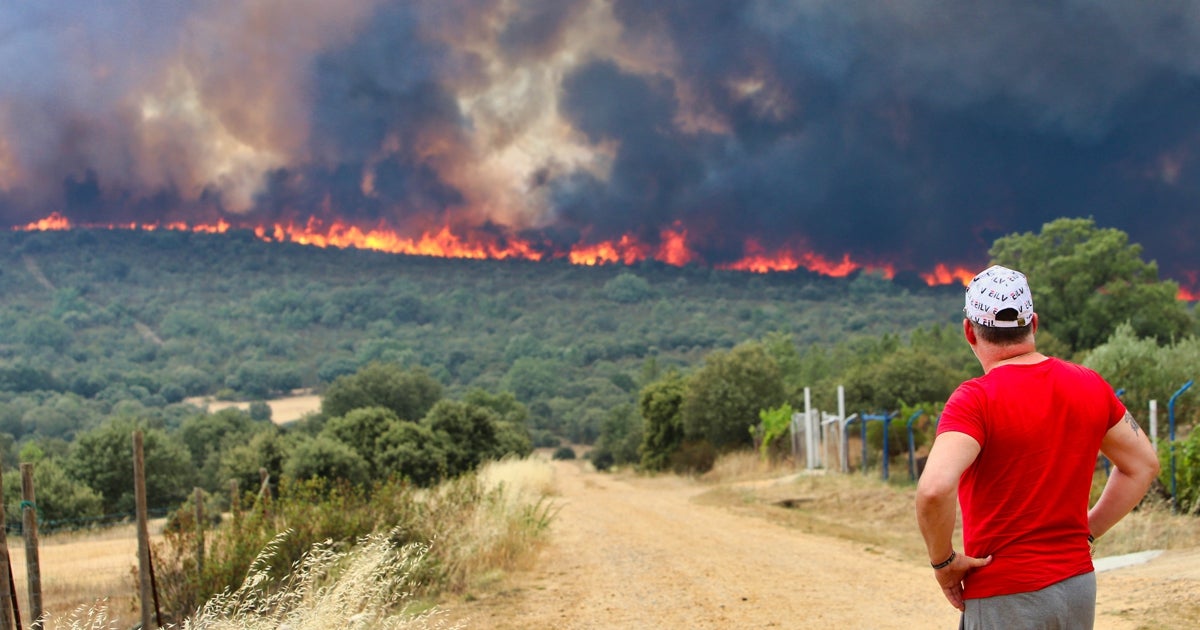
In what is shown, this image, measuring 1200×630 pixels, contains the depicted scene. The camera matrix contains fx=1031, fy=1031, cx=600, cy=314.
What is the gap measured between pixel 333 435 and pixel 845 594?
2073 centimetres

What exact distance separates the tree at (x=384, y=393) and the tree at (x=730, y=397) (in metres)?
14.3

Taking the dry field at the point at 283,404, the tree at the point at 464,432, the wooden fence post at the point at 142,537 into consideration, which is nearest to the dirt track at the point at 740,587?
the wooden fence post at the point at 142,537

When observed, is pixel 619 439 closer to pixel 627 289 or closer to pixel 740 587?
pixel 740 587

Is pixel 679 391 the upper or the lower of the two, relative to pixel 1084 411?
lower

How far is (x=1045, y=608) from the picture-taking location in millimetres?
3465

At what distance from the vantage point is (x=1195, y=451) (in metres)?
13.8

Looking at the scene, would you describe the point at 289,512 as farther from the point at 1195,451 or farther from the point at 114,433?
the point at 114,433

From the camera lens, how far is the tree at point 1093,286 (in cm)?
4950

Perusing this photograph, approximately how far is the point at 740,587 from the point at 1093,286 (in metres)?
46.7

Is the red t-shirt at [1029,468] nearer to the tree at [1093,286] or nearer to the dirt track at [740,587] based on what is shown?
the dirt track at [740,587]

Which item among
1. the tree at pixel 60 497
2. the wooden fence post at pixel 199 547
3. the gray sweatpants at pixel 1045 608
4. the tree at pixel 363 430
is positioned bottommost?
the tree at pixel 60 497

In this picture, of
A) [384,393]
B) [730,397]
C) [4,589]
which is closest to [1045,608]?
[4,589]

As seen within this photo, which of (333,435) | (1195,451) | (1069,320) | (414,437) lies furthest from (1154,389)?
(1069,320)

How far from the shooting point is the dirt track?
9484 mm
